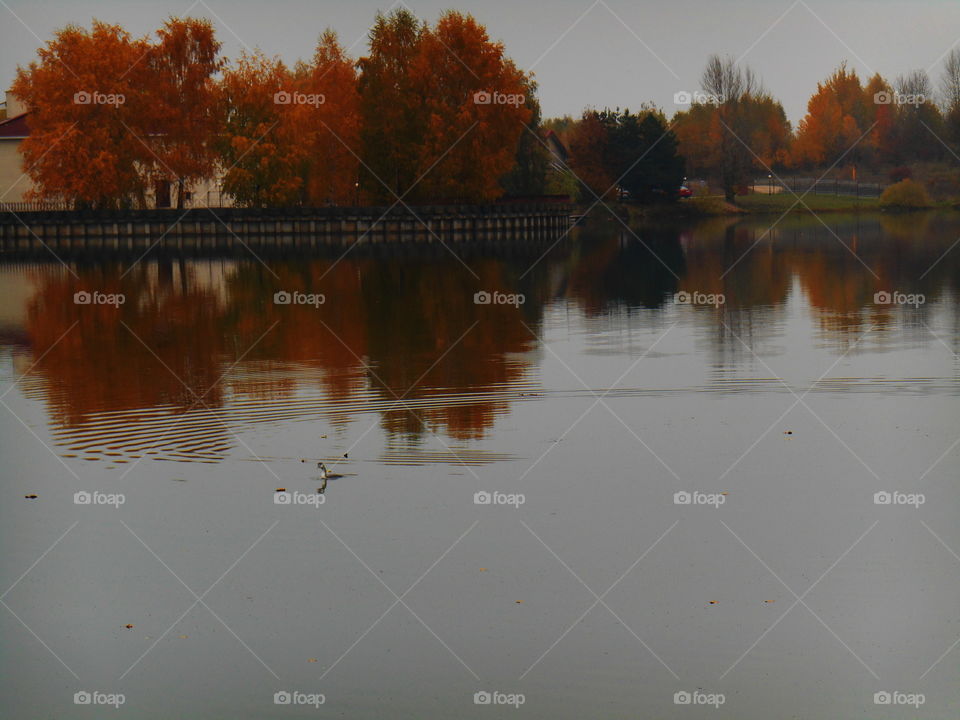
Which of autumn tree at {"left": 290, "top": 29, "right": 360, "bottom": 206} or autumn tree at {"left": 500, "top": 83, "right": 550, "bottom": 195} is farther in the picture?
autumn tree at {"left": 500, "top": 83, "right": 550, "bottom": 195}

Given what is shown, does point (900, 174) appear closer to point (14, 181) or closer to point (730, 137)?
point (730, 137)

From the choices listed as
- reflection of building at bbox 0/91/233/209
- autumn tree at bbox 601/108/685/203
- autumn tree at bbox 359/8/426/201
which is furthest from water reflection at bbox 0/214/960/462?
autumn tree at bbox 601/108/685/203

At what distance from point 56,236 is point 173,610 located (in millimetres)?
60344

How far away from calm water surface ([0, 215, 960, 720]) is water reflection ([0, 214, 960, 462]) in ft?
0.39

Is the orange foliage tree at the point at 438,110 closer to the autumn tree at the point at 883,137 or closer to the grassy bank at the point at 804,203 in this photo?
the grassy bank at the point at 804,203

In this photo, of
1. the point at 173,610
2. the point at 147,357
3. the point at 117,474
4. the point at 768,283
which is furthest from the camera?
the point at 768,283

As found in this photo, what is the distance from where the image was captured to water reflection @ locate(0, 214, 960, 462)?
1422 cm

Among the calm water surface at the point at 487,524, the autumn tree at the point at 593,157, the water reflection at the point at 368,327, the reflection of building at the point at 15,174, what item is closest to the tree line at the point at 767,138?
the autumn tree at the point at 593,157

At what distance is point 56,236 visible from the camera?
6525 centimetres

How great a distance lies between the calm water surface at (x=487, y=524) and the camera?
23.7ft

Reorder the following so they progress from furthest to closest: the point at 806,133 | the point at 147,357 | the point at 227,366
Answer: the point at 806,133, the point at 147,357, the point at 227,366

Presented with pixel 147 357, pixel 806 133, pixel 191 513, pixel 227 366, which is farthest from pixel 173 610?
pixel 806 133

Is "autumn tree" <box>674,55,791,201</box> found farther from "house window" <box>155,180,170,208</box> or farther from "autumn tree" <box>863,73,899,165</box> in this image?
"house window" <box>155,180,170,208</box>

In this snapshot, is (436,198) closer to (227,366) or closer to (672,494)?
(227,366)
